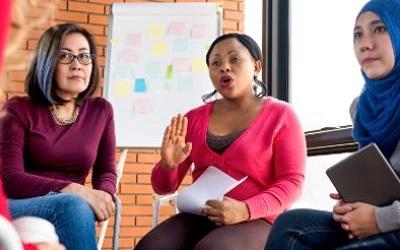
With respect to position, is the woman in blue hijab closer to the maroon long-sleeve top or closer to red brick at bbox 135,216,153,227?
the maroon long-sleeve top

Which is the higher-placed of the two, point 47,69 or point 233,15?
point 233,15

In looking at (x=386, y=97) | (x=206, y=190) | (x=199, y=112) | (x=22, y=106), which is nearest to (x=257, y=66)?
(x=199, y=112)

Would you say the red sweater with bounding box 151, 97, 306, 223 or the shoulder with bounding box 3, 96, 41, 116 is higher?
the shoulder with bounding box 3, 96, 41, 116

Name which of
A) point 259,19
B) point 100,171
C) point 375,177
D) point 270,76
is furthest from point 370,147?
point 259,19

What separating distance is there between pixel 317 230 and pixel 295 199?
A: 1.17 feet

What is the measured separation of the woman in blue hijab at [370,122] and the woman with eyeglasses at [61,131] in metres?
0.60

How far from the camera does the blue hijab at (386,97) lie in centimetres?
148

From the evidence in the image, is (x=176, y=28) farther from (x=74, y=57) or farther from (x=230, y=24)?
(x=74, y=57)

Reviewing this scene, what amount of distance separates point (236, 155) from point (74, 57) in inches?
27.0

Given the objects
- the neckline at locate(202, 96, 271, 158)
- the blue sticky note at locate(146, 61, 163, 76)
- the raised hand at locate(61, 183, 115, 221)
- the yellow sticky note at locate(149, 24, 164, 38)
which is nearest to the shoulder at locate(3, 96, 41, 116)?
the raised hand at locate(61, 183, 115, 221)

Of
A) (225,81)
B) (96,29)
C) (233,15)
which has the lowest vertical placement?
(225,81)

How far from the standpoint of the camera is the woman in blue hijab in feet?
4.75

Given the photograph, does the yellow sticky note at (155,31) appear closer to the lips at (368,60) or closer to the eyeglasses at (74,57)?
the eyeglasses at (74,57)

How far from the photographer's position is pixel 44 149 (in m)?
1.93
